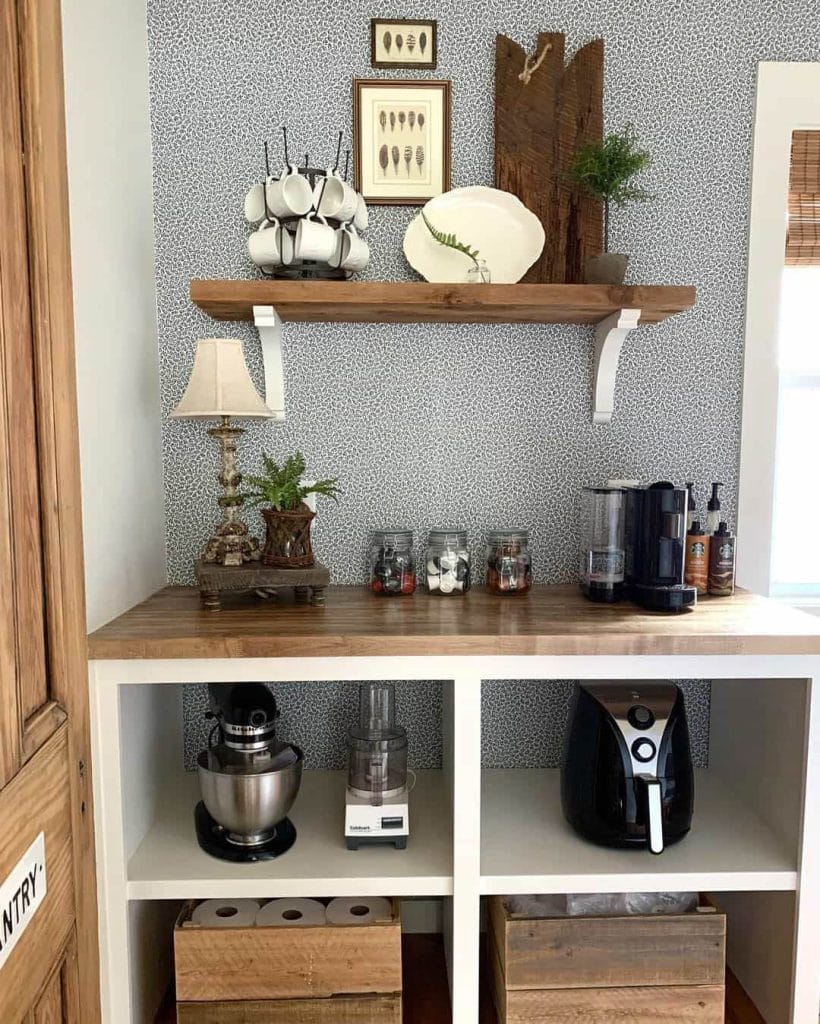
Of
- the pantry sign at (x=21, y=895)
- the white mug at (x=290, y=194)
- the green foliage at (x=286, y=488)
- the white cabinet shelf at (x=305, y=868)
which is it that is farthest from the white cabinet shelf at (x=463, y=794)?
the white mug at (x=290, y=194)

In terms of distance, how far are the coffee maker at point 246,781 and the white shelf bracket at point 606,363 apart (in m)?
1.02

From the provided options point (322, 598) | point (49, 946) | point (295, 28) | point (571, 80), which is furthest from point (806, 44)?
point (49, 946)

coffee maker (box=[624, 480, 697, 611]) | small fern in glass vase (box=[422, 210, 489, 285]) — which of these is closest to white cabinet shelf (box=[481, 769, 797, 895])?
coffee maker (box=[624, 480, 697, 611])

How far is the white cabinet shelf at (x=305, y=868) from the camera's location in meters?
1.40

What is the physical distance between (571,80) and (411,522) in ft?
3.62

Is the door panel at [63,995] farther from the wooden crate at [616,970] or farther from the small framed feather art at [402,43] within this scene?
the small framed feather art at [402,43]

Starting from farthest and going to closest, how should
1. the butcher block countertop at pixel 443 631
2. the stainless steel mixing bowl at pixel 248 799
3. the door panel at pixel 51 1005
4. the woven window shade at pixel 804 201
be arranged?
1. the woven window shade at pixel 804 201
2. the stainless steel mixing bowl at pixel 248 799
3. the butcher block countertop at pixel 443 631
4. the door panel at pixel 51 1005

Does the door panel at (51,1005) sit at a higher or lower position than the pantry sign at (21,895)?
lower

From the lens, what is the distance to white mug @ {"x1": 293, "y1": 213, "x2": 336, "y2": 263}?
5.15ft

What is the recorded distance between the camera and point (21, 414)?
899 mm

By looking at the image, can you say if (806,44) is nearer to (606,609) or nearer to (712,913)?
(606,609)

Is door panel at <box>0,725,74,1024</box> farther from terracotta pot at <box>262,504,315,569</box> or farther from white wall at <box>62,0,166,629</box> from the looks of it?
terracotta pot at <box>262,504,315,569</box>

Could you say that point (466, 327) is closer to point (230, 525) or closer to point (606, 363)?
point (606, 363)

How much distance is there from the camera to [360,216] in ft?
5.46
